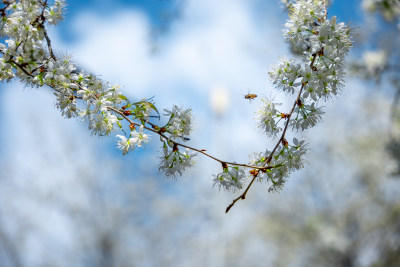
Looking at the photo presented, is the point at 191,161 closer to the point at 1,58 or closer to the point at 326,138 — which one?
the point at 1,58

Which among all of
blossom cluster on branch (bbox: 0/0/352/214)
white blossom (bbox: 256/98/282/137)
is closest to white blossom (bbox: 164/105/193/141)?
blossom cluster on branch (bbox: 0/0/352/214)

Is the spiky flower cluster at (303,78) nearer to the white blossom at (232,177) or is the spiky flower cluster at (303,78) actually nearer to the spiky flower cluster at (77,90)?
the white blossom at (232,177)

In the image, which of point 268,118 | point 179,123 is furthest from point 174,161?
point 268,118

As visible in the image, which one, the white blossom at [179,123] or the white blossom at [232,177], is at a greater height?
the white blossom at [179,123]

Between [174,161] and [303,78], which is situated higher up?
[303,78]

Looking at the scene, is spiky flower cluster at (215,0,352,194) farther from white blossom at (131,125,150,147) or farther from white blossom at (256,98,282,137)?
white blossom at (131,125,150,147)

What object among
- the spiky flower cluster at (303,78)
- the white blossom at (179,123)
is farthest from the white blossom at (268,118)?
the white blossom at (179,123)

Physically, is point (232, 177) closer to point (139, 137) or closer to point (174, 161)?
point (174, 161)

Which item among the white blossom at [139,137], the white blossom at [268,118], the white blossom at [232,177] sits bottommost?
the white blossom at [232,177]

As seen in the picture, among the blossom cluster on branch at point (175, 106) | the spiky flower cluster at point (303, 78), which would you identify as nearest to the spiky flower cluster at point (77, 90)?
the blossom cluster on branch at point (175, 106)

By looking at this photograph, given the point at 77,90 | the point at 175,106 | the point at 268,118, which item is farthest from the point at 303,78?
the point at 77,90
